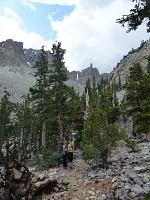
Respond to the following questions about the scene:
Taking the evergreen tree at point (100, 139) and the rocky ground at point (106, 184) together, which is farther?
the evergreen tree at point (100, 139)

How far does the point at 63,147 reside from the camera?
20516 millimetres

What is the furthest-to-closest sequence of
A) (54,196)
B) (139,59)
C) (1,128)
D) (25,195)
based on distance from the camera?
(139,59) < (1,128) < (54,196) < (25,195)

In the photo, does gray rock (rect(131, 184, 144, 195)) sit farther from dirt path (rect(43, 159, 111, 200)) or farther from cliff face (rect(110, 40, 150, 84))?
cliff face (rect(110, 40, 150, 84))

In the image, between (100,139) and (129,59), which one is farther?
(129,59)

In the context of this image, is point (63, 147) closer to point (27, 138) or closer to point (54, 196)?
point (54, 196)

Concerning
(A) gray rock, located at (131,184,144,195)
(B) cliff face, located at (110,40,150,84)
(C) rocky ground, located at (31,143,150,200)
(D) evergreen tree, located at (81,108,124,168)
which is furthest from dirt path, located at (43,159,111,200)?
(B) cliff face, located at (110,40,150,84)

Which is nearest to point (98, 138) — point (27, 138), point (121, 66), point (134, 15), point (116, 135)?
point (116, 135)

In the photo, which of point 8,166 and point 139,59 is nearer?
point 8,166

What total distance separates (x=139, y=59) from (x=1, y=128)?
98877 mm

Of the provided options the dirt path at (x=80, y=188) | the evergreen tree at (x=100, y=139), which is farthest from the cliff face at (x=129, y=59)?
the dirt path at (x=80, y=188)

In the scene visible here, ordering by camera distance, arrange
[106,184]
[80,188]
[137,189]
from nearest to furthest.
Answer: [137,189] < [106,184] < [80,188]

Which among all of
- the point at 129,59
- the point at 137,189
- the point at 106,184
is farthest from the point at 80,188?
the point at 129,59

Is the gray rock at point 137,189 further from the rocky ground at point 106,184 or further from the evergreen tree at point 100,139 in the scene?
the evergreen tree at point 100,139

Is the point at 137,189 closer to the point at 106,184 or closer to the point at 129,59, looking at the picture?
the point at 106,184
